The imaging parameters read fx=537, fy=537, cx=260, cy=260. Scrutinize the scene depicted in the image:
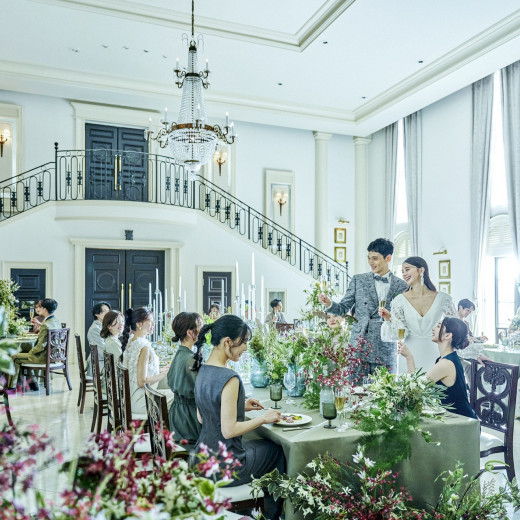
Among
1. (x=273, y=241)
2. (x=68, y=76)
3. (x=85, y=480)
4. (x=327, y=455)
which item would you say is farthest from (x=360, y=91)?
(x=85, y=480)

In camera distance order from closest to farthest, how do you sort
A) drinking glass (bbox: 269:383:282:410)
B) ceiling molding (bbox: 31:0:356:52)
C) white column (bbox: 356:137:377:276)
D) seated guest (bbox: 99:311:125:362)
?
1. drinking glass (bbox: 269:383:282:410)
2. seated guest (bbox: 99:311:125:362)
3. ceiling molding (bbox: 31:0:356:52)
4. white column (bbox: 356:137:377:276)

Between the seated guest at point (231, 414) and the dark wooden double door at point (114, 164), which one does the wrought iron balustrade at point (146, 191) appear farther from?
the seated guest at point (231, 414)

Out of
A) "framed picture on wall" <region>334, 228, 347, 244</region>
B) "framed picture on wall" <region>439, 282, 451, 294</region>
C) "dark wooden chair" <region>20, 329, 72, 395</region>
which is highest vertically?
"framed picture on wall" <region>334, 228, 347, 244</region>

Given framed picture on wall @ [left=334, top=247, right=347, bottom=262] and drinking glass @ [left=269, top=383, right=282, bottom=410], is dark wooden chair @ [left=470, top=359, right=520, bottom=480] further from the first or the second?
framed picture on wall @ [left=334, top=247, right=347, bottom=262]

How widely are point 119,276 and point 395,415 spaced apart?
9.51m

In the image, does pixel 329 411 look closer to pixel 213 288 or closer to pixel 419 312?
pixel 419 312

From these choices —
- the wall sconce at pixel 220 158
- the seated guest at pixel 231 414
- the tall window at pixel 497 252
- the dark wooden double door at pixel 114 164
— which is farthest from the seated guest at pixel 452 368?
the wall sconce at pixel 220 158

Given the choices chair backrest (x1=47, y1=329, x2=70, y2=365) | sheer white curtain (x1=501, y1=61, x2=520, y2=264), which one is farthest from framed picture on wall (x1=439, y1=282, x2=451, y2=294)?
chair backrest (x1=47, y1=329, x2=70, y2=365)

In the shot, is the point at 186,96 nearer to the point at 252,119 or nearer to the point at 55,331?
the point at 55,331

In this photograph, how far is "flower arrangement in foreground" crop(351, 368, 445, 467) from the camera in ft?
8.60

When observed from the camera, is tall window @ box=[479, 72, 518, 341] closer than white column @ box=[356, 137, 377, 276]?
Yes

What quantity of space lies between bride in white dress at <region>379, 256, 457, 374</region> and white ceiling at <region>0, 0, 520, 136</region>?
561cm

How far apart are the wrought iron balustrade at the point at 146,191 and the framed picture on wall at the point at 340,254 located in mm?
328

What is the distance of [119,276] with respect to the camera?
11430 mm
